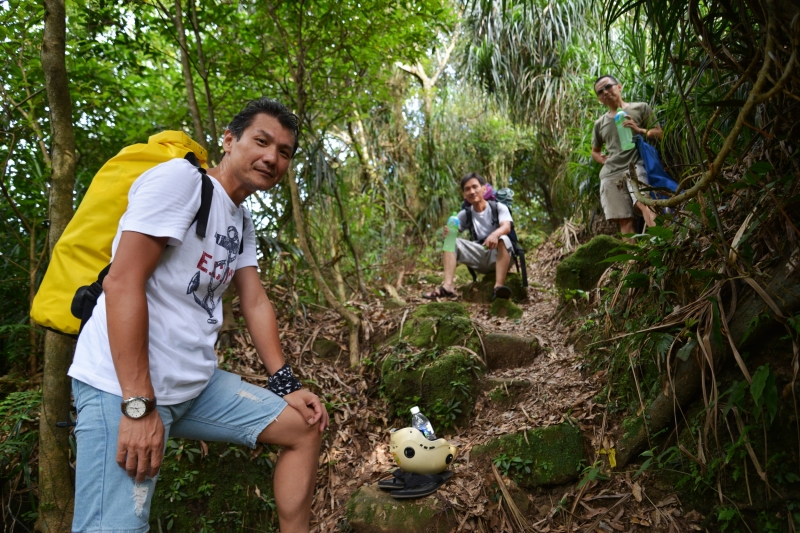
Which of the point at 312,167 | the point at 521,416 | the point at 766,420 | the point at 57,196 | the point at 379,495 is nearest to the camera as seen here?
the point at 766,420

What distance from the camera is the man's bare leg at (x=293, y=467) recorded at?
1756 mm

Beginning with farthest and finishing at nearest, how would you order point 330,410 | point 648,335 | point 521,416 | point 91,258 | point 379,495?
point 330,410 < point 521,416 < point 379,495 < point 648,335 < point 91,258

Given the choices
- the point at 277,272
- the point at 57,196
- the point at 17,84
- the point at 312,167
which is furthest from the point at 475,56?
the point at 57,196

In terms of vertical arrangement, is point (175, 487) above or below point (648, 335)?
below

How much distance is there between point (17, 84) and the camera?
2.92 metres

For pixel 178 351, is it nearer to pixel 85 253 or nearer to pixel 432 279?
pixel 85 253

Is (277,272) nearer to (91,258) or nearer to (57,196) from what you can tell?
(57,196)

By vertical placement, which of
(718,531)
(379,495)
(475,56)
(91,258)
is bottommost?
(379,495)

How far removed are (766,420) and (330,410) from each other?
2.32 meters

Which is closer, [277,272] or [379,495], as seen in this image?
[379,495]

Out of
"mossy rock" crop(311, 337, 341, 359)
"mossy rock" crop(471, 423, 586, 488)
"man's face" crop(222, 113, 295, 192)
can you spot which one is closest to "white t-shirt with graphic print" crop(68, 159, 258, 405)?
"man's face" crop(222, 113, 295, 192)

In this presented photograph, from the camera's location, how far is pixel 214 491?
2611 millimetres

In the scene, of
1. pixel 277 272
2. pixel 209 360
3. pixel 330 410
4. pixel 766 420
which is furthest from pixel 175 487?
pixel 766 420

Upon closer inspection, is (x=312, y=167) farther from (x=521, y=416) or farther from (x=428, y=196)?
(x=428, y=196)
